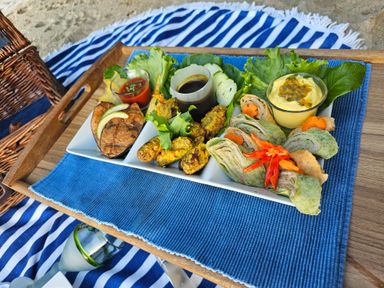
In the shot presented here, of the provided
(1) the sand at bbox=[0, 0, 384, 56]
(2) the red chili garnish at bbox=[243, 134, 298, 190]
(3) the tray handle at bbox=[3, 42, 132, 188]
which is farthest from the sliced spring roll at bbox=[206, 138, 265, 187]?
(1) the sand at bbox=[0, 0, 384, 56]

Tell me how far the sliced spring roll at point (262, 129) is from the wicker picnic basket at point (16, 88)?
1.14 meters

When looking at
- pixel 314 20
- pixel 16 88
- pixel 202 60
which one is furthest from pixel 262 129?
pixel 16 88

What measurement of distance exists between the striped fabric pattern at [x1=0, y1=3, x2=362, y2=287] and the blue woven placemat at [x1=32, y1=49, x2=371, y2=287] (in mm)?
304

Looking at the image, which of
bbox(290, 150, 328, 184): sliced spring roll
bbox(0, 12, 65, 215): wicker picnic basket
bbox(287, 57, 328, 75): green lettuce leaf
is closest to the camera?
bbox(290, 150, 328, 184): sliced spring roll

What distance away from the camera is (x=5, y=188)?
1.66 m

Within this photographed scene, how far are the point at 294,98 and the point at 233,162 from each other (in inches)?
12.8

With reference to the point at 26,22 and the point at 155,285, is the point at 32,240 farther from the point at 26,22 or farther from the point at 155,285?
the point at 26,22

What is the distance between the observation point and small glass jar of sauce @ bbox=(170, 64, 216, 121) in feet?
4.39

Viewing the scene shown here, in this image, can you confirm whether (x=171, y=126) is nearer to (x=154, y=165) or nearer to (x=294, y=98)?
(x=154, y=165)

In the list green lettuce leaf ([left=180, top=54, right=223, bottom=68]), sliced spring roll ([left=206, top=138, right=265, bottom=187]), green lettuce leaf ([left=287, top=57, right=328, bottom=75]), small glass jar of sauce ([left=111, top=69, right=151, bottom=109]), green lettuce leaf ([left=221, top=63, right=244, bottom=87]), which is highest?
green lettuce leaf ([left=287, top=57, right=328, bottom=75])

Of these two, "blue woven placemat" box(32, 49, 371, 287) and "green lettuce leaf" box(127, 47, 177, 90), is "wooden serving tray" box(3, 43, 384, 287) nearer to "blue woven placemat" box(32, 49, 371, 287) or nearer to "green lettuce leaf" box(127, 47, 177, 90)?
"blue woven placemat" box(32, 49, 371, 287)

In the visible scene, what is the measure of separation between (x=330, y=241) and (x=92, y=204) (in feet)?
2.90

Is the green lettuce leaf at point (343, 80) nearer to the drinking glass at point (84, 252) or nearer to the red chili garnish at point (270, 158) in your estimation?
the red chili garnish at point (270, 158)

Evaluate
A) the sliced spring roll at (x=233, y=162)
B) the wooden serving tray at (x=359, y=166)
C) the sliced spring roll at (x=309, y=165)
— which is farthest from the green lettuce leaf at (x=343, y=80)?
the sliced spring roll at (x=233, y=162)
